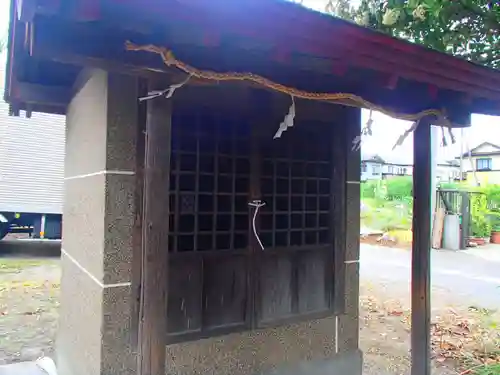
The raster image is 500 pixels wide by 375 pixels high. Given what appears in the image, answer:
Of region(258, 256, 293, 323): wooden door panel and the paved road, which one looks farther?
the paved road

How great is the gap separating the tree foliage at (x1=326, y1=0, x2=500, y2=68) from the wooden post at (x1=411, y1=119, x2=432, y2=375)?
2.20 metres

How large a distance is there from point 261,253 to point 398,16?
11.2 ft

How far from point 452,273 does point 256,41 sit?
9.56 meters

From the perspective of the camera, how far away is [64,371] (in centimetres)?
404

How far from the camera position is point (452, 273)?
10055 mm

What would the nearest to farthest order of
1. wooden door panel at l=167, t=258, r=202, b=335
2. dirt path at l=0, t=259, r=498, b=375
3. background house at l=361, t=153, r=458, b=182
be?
wooden door panel at l=167, t=258, r=202, b=335
dirt path at l=0, t=259, r=498, b=375
background house at l=361, t=153, r=458, b=182

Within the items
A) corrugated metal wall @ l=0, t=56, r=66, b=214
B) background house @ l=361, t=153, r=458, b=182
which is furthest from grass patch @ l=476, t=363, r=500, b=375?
background house @ l=361, t=153, r=458, b=182

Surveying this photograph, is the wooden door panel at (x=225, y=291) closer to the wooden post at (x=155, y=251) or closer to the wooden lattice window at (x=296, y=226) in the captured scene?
the wooden lattice window at (x=296, y=226)

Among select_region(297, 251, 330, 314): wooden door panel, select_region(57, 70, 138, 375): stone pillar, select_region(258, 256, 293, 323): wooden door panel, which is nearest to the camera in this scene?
select_region(57, 70, 138, 375): stone pillar

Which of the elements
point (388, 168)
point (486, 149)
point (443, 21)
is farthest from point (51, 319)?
point (486, 149)

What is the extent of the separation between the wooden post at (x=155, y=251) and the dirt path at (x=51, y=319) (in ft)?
10.2

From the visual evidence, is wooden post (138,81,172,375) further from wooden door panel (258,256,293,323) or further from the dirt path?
the dirt path

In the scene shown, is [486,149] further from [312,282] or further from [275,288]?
[275,288]

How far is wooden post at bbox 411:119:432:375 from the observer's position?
3201 mm
